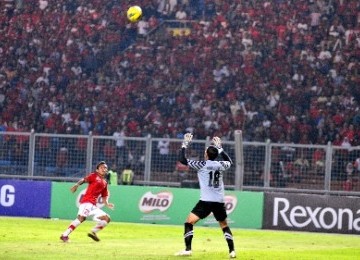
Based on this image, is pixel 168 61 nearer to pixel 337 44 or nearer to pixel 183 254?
pixel 337 44

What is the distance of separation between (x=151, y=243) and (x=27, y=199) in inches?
426

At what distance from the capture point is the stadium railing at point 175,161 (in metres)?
31.1

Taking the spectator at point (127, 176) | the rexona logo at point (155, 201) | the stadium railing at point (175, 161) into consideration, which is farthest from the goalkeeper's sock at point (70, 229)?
the spectator at point (127, 176)

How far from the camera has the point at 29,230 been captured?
1069 inches

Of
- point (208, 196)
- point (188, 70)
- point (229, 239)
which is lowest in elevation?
point (229, 239)

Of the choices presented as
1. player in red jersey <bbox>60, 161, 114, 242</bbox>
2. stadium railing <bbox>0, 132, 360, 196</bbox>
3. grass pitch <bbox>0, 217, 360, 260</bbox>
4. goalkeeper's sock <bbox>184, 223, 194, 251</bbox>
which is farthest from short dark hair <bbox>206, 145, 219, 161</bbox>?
stadium railing <bbox>0, 132, 360, 196</bbox>

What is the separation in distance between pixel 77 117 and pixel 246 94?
6.61 m

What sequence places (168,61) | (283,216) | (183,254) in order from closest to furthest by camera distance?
(183,254) < (283,216) < (168,61)

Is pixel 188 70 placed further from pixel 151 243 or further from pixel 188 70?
pixel 151 243

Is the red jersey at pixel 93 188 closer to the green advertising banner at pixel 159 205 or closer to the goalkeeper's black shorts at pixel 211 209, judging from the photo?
the goalkeeper's black shorts at pixel 211 209

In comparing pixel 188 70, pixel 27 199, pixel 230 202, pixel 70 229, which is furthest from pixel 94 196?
pixel 188 70

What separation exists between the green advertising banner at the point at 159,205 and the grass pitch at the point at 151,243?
92cm

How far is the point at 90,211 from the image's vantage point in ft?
78.3

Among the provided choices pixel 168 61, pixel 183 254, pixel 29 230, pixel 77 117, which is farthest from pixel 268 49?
→ pixel 183 254
